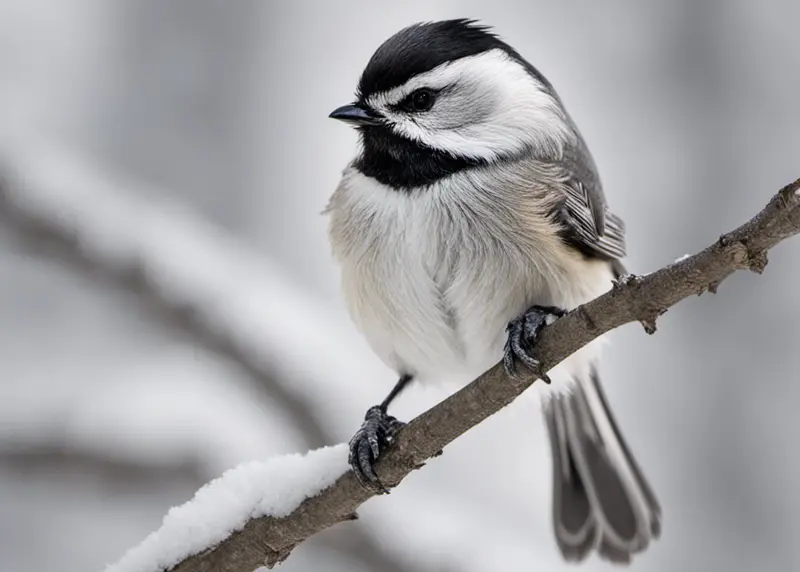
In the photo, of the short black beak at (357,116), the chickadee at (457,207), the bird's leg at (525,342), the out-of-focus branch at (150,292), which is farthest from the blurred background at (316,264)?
the bird's leg at (525,342)

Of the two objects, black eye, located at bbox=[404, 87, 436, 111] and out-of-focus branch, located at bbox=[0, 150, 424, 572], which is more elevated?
out-of-focus branch, located at bbox=[0, 150, 424, 572]

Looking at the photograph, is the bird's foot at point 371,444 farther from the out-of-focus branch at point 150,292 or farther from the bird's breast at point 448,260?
the out-of-focus branch at point 150,292

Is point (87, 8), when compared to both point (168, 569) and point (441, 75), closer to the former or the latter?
point (441, 75)

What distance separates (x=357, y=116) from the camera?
2959mm

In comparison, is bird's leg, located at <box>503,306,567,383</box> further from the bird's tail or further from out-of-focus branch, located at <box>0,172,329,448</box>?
out-of-focus branch, located at <box>0,172,329,448</box>

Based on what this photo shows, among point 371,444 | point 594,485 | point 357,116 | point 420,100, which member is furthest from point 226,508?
point 594,485

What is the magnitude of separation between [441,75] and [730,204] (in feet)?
10.7

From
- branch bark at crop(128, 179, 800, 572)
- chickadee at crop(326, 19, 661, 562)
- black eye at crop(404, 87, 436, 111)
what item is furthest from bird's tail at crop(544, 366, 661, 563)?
branch bark at crop(128, 179, 800, 572)

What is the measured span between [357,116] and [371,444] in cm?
90

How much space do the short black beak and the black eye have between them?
0.31 feet

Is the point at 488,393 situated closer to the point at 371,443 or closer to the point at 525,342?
the point at 525,342

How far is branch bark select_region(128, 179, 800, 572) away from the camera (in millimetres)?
1925

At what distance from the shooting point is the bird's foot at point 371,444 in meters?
2.57

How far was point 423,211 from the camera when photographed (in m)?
2.94
